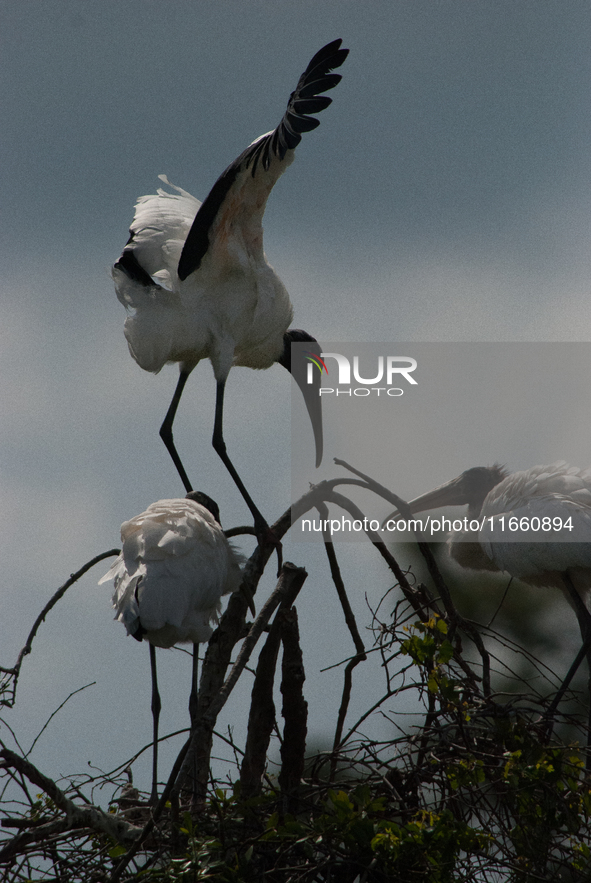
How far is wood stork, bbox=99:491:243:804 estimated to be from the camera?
118 inches

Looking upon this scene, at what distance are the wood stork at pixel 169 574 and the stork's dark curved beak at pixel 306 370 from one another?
1687 mm

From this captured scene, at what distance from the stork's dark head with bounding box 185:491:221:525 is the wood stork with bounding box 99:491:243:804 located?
0.25m

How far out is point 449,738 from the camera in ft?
7.00

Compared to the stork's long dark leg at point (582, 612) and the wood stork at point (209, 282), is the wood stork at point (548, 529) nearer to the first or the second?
the stork's long dark leg at point (582, 612)

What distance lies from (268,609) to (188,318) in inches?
70.9

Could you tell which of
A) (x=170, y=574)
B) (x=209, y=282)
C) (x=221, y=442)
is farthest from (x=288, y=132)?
(x=170, y=574)

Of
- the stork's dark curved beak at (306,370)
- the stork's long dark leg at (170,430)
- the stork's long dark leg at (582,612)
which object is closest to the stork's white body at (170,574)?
the stork's long dark leg at (170,430)

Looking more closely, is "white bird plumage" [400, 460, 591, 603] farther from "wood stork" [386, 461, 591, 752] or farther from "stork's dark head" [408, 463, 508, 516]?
"stork's dark head" [408, 463, 508, 516]

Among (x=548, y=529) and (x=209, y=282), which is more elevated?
(x=209, y=282)

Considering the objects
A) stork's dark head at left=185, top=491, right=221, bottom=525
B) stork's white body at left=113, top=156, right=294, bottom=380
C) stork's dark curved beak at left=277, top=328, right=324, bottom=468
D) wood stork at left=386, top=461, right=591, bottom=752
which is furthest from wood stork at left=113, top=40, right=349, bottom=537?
wood stork at left=386, top=461, right=591, bottom=752

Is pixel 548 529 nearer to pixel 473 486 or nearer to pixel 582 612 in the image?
pixel 582 612

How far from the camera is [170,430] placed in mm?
4160

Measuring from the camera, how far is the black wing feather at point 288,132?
3352mm

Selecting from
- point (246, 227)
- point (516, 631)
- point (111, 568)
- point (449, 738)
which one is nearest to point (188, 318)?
point (246, 227)
